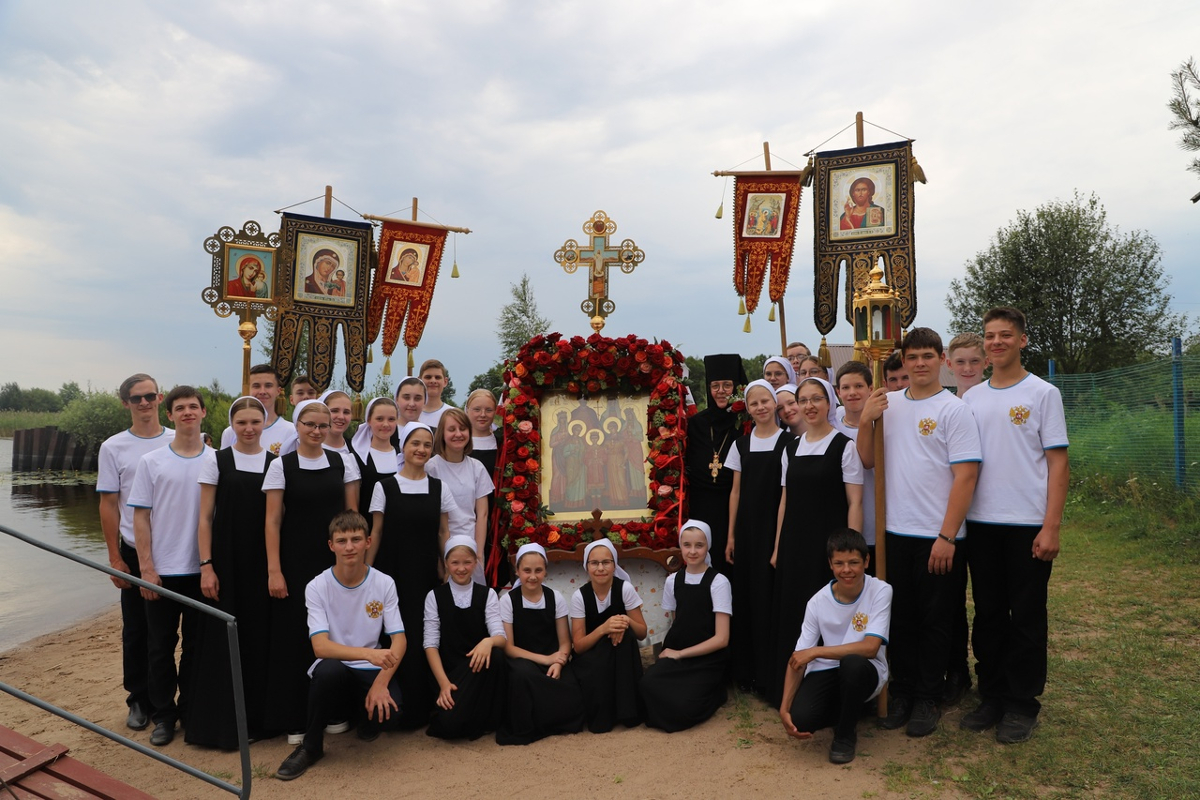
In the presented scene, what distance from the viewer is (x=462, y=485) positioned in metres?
5.76

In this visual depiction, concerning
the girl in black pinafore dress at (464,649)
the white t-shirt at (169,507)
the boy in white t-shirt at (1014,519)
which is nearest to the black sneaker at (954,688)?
the boy in white t-shirt at (1014,519)

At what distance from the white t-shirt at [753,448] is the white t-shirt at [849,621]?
1093 millimetres

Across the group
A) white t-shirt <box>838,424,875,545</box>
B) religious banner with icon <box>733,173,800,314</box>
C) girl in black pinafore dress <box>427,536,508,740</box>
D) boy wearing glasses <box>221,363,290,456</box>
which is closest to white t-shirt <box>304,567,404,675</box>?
girl in black pinafore dress <box>427,536,508,740</box>

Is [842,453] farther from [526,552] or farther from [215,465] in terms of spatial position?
[215,465]

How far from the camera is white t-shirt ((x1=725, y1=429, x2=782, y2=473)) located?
18.9 feet

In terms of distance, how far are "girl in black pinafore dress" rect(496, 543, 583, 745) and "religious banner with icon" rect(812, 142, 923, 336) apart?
277 inches

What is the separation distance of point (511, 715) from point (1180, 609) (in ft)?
20.1

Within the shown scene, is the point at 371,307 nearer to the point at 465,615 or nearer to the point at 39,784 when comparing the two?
the point at 465,615

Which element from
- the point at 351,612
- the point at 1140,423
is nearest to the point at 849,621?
the point at 351,612

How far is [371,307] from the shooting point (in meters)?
13.5

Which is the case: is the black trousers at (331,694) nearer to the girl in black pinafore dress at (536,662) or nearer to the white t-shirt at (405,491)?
the girl in black pinafore dress at (536,662)

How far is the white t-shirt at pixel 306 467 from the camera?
5.15m

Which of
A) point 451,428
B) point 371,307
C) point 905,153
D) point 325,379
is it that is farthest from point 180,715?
point 905,153

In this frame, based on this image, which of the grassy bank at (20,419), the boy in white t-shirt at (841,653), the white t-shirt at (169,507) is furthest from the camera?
the grassy bank at (20,419)
